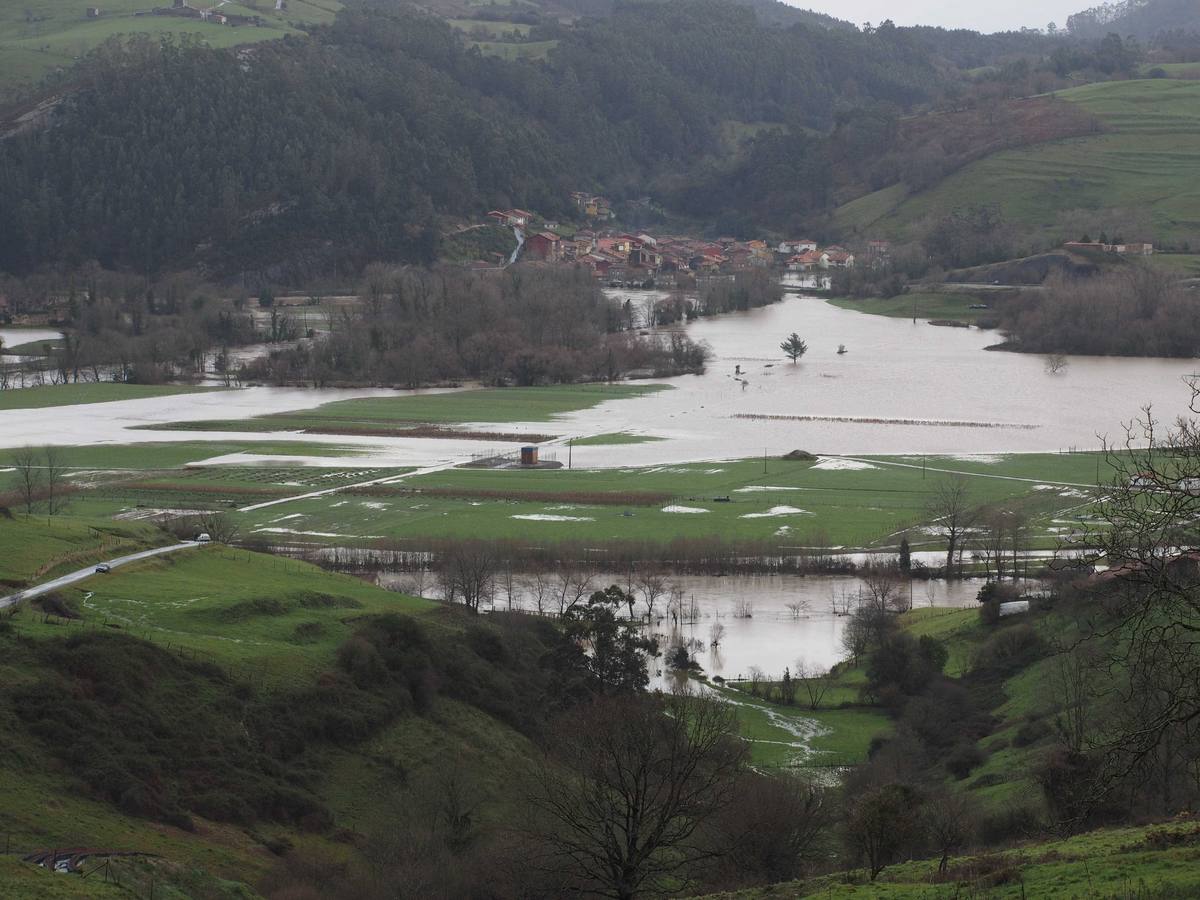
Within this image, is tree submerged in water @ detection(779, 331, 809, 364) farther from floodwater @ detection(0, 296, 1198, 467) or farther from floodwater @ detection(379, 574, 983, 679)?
floodwater @ detection(379, 574, 983, 679)

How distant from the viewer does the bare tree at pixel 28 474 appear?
42294 millimetres

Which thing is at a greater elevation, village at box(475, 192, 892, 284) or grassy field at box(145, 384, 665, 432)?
village at box(475, 192, 892, 284)

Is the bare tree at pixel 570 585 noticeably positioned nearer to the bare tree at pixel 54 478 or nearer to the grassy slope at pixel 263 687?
the grassy slope at pixel 263 687

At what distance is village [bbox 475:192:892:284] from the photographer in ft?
398

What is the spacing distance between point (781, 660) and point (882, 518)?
12539 mm

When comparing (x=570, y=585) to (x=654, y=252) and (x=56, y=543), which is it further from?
(x=654, y=252)

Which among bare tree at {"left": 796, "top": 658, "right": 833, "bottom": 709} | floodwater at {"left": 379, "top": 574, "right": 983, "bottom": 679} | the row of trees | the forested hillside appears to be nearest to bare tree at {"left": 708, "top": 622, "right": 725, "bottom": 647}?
floodwater at {"left": 379, "top": 574, "right": 983, "bottom": 679}

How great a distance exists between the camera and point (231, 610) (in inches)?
1007

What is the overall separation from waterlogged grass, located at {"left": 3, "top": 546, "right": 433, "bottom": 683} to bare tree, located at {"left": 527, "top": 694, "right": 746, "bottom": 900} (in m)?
5.58

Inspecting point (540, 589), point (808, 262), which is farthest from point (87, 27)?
point (540, 589)

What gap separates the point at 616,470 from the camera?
4953 centimetres

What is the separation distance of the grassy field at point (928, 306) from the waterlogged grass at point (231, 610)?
7434cm

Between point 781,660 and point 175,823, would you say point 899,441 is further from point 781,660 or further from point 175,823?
point 175,823

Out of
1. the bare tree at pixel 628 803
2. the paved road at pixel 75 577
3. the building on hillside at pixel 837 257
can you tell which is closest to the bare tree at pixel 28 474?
the paved road at pixel 75 577
